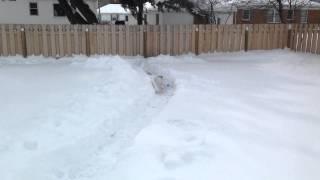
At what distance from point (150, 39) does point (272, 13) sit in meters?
25.3

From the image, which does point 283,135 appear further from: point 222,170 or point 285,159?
point 222,170

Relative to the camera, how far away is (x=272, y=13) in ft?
127

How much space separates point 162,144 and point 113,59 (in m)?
8.34

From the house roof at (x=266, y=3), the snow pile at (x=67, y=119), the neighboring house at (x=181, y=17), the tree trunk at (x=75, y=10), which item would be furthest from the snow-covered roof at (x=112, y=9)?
the snow pile at (x=67, y=119)

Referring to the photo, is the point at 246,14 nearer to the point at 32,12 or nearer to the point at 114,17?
the point at 32,12

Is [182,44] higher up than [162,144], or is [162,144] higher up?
[182,44]

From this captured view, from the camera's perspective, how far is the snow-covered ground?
17.7 ft

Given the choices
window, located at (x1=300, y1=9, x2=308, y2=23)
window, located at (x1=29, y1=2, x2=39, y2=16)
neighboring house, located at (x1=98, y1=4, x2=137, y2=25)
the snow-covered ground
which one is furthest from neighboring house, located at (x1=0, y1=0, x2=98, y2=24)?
→ neighboring house, located at (x1=98, y1=4, x2=137, y2=25)

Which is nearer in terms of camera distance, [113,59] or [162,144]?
[162,144]

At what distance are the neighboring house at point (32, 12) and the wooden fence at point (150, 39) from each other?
1579cm

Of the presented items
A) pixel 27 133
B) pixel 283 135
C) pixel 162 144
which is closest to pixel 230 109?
pixel 283 135

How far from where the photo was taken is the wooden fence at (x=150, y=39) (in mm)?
15367

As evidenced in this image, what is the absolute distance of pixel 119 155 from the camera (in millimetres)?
5926

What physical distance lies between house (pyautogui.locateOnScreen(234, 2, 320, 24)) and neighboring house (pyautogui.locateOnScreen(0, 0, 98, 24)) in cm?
1472
